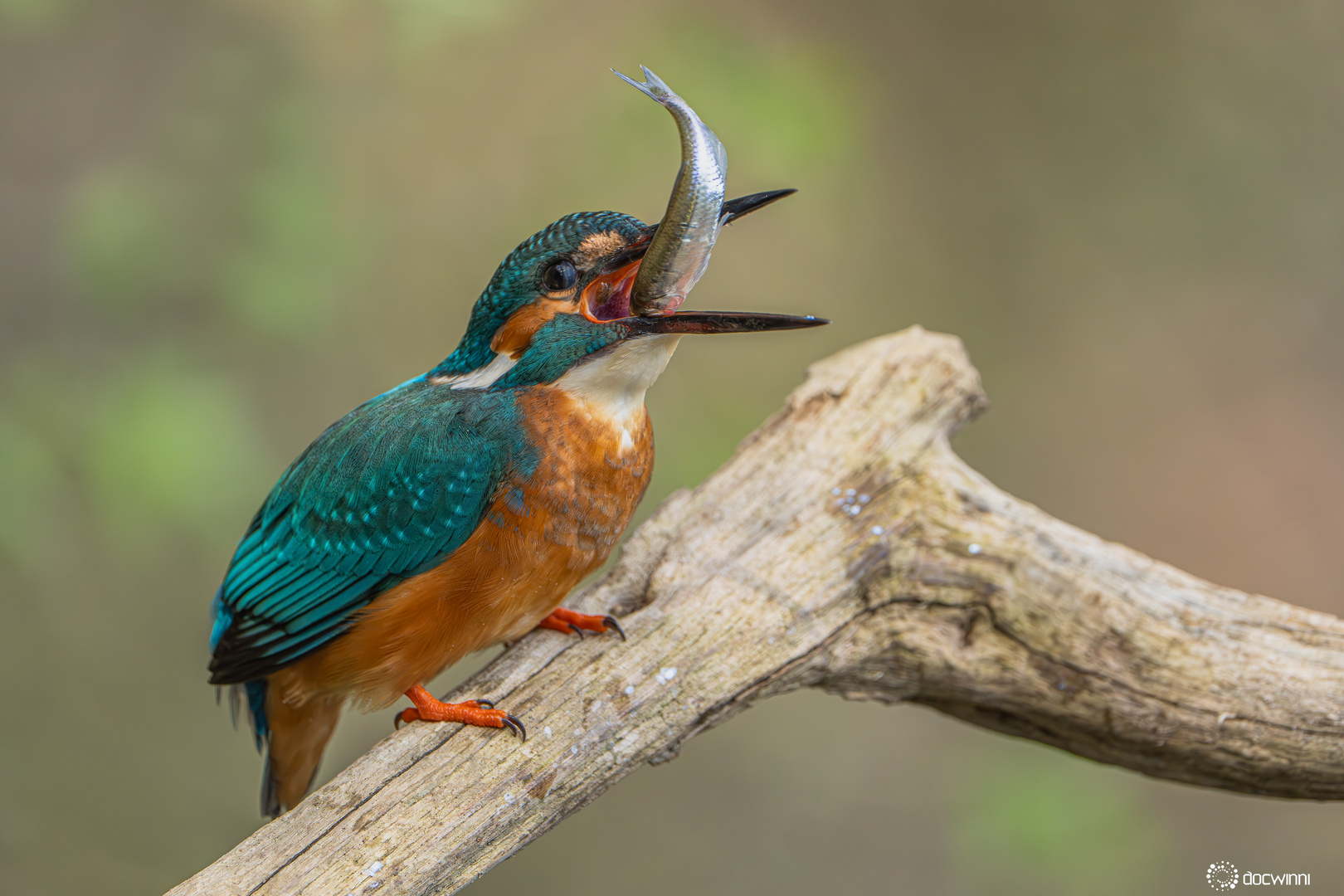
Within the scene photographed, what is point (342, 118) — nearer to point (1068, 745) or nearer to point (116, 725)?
point (116, 725)

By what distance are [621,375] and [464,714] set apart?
0.69 meters

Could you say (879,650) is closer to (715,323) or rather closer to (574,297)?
(715,323)

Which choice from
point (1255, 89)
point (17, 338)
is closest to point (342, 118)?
point (17, 338)

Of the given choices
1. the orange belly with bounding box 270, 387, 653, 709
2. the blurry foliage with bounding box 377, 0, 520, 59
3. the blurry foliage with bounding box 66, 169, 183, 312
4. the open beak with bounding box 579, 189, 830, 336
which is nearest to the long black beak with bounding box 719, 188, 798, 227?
the open beak with bounding box 579, 189, 830, 336

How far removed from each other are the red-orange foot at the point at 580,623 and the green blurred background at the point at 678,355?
1.37m

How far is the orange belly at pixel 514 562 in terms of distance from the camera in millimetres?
1825

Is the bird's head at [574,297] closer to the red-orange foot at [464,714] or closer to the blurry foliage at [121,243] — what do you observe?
the red-orange foot at [464,714]

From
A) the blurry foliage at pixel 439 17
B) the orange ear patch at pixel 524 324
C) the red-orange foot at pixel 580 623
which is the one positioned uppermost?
the blurry foliage at pixel 439 17

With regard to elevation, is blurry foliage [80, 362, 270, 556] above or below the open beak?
below

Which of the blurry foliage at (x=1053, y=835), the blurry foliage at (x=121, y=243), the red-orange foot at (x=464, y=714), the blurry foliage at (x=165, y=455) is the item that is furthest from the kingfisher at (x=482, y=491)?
the blurry foliage at (x=1053, y=835)

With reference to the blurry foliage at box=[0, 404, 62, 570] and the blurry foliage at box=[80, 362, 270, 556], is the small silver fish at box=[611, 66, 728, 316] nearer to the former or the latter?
the blurry foliage at box=[80, 362, 270, 556]

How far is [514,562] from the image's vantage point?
1.82 m

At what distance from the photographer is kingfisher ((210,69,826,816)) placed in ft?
5.90

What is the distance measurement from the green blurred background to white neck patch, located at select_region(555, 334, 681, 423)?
60.4 inches
